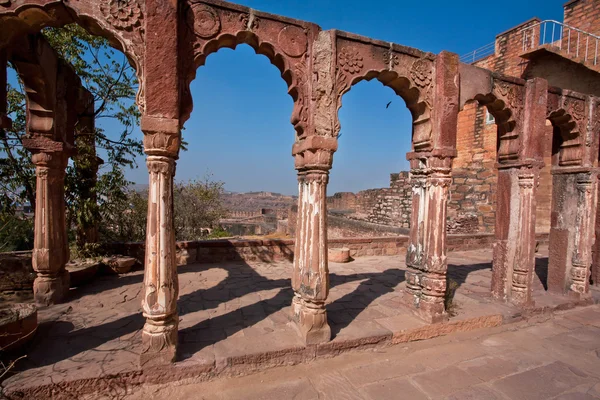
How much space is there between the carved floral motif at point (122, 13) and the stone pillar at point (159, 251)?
99 cm

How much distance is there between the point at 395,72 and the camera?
4359mm

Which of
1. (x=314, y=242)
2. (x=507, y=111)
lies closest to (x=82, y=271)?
(x=314, y=242)

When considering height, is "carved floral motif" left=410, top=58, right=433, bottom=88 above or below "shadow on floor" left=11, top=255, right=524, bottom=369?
above

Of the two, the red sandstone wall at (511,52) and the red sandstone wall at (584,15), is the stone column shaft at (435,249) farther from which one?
the red sandstone wall at (511,52)

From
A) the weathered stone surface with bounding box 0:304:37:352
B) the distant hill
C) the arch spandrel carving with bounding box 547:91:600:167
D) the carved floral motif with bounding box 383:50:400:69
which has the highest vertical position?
the carved floral motif with bounding box 383:50:400:69

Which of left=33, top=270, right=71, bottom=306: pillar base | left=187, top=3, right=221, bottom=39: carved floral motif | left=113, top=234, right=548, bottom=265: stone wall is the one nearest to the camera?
left=187, top=3, right=221, bottom=39: carved floral motif

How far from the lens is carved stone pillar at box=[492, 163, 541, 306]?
17.0 feet

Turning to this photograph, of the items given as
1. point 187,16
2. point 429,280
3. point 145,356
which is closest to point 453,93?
point 429,280

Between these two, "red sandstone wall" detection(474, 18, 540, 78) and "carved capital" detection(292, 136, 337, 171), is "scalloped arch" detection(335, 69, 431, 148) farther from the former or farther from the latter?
"red sandstone wall" detection(474, 18, 540, 78)

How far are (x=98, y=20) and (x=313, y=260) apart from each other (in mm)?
3404

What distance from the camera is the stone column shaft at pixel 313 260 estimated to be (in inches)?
148

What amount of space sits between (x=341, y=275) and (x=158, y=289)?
4849 mm

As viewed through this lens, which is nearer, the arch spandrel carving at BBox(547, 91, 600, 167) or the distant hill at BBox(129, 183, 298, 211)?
the arch spandrel carving at BBox(547, 91, 600, 167)

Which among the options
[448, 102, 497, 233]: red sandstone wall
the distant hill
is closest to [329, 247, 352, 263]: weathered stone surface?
[448, 102, 497, 233]: red sandstone wall
